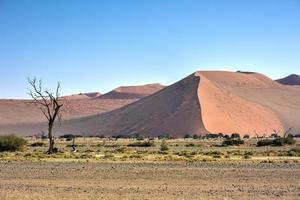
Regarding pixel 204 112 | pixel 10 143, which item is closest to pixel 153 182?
pixel 10 143

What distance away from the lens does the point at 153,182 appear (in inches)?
875

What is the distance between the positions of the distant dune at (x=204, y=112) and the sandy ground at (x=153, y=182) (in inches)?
3678

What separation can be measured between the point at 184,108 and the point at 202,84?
47.6 ft

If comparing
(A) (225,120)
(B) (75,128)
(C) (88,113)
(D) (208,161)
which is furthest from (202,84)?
(D) (208,161)

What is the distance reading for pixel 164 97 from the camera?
149 metres

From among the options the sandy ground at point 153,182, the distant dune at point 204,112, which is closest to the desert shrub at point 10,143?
the sandy ground at point 153,182

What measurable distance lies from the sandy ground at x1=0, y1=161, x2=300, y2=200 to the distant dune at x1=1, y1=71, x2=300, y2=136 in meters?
93.4

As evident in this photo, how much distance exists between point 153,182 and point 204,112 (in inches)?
4252

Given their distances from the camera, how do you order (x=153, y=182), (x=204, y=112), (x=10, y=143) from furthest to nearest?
(x=204, y=112), (x=10, y=143), (x=153, y=182)

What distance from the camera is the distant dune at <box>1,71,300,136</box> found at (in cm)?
12850

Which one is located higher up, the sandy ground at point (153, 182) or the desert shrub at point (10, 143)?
the desert shrub at point (10, 143)

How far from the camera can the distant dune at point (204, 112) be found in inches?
5059

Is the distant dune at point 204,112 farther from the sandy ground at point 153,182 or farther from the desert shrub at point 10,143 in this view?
the sandy ground at point 153,182

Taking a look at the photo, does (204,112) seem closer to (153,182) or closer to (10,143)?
(10,143)
